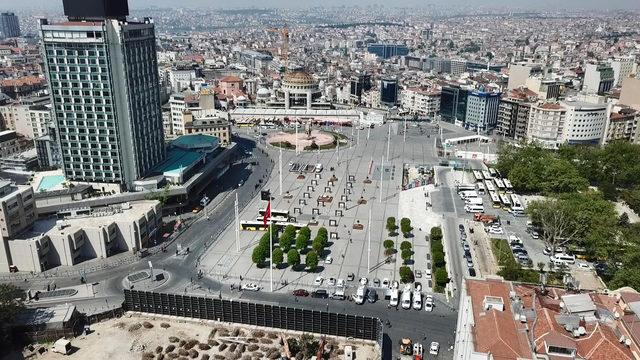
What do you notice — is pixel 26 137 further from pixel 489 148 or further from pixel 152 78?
pixel 489 148

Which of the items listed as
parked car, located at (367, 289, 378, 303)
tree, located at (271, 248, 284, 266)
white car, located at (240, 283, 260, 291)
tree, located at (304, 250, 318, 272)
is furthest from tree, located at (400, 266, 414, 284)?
white car, located at (240, 283, 260, 291)

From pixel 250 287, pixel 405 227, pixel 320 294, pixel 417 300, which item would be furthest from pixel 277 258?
pixel 405 227

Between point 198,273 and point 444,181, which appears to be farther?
point 444,181

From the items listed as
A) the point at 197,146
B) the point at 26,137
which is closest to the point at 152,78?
the point at 197,146

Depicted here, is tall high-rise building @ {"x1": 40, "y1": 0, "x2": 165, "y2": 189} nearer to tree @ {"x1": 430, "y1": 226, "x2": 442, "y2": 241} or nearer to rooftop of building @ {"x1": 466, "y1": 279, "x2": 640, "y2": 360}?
tree @ {"x1": 430, "y1": 226, "x2": 442, "y2": 241}

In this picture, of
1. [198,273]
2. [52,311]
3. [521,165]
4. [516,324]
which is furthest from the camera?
[521,165]
